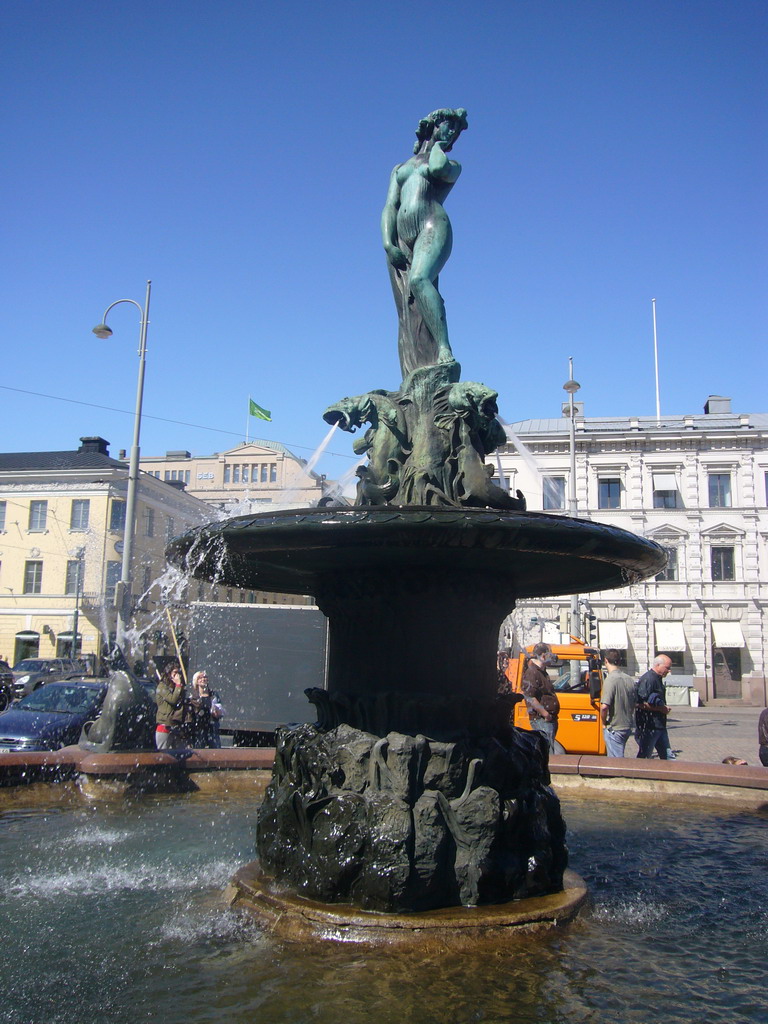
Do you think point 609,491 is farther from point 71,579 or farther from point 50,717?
point 50,717

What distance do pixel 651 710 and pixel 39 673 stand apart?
2270 centimetres

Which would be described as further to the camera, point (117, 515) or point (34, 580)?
point (117, 515)

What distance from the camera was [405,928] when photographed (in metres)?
4.05

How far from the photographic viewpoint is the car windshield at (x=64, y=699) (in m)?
13.4

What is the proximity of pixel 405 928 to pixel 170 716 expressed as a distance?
6.88m

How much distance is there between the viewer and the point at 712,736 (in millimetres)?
21688

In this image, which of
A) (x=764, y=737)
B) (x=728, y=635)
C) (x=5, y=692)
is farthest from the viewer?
(x=728, y=635)

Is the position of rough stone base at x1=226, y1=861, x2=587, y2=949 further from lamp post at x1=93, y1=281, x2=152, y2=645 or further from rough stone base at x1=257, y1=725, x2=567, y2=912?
lamp post at x1=93, y1=281, x2=152, y2=645

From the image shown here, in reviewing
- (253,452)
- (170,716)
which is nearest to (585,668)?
(170,716)

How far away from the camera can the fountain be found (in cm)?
429

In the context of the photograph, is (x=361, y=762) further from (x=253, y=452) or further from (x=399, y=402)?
(x=253, y=452)

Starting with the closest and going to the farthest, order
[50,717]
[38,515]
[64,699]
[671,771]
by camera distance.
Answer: [671,771] < [50,717] < [64,699] < [38,515]

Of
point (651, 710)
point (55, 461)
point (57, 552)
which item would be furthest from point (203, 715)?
point (55, 461)

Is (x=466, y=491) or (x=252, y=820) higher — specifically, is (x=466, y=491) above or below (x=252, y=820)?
above
